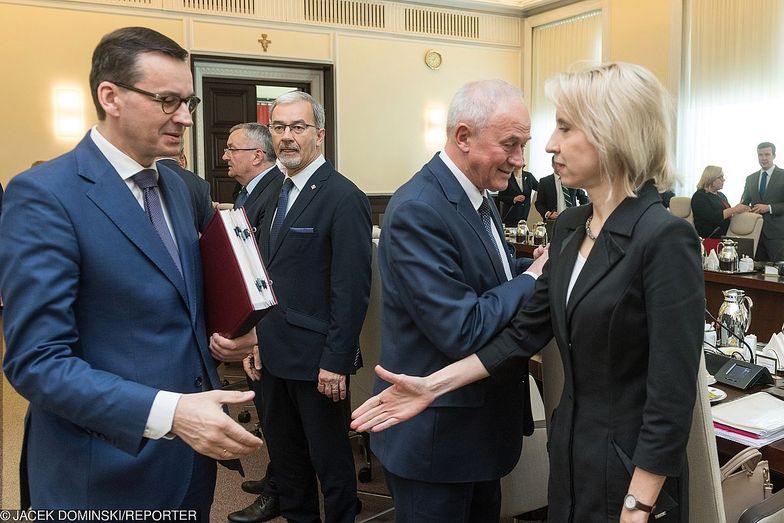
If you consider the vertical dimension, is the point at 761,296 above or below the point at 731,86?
below

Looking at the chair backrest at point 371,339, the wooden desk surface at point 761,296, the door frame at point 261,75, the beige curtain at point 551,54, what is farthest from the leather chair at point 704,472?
the beige curtain at point 551,54

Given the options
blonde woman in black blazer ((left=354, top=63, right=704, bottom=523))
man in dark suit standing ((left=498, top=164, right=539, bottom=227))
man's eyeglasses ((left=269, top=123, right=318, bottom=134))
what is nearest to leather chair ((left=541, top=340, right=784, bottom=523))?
blonde woman in black blazer ((left=354, top=63, right=704, bottom=523))

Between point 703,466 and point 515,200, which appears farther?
point 515,200

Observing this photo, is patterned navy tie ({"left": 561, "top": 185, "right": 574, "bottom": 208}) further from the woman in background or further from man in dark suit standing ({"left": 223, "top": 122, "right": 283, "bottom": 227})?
man in dark suit standing ({"left": 223, "top": 122, "right": 283, "bottom": 227})

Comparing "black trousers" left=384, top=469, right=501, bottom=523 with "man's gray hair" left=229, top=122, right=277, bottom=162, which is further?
"man's gray hair" left=229, top=122, right=277, bottom=162

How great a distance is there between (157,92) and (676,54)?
8769 mm

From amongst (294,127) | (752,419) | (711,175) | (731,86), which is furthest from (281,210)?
(731,86)

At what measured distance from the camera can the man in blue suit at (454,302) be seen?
1.63 meters

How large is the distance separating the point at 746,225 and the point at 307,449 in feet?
18.3

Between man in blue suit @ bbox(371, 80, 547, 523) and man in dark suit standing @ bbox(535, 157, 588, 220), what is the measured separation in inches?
241

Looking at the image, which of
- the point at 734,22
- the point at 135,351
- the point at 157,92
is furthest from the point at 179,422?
the point at 734,22

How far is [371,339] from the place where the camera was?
9.34ft

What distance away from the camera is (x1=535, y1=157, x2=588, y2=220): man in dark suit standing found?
7801 mm

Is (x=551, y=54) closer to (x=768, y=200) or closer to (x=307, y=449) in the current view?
(x=768, y=200)
